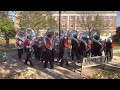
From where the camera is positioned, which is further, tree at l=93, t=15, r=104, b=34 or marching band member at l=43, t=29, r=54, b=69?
tree at l=93, t=15, r=104, b=34

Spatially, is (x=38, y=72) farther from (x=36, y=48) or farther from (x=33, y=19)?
(x=33, y=19)

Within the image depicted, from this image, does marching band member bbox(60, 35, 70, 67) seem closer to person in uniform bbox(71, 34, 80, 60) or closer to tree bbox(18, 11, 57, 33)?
person in uniform bbox(71, 34, 80, 60)

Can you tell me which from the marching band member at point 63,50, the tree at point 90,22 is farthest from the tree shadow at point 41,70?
the tree at point 90,22

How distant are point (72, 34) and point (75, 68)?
280 cm

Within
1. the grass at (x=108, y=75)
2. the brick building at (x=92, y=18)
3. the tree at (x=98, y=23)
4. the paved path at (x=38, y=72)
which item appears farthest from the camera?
the brick building at (x=92, y=18)

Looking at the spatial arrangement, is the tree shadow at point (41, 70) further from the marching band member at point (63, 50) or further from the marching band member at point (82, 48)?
the marching band member at point (82, 48)

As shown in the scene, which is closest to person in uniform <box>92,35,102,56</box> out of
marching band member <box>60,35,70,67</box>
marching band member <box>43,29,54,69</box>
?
marching band member <box>60,35,70,67</box>

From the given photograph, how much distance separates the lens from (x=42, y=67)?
1391cm

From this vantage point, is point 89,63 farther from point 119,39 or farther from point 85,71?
point 119,39

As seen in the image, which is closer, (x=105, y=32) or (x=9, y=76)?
(x=9, y=76)

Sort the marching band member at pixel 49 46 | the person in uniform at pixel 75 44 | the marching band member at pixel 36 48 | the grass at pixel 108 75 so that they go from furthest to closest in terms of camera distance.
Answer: the marching band member at pixel 36 48 → the person in uniform at pixel 75 44 → the marching band member at pixel 49 46 → the grass at pixel 108 75

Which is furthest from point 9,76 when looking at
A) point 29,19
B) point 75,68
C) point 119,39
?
point 119,39

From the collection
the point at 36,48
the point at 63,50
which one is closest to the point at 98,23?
the point at 36,48

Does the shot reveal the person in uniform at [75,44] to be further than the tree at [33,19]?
No
